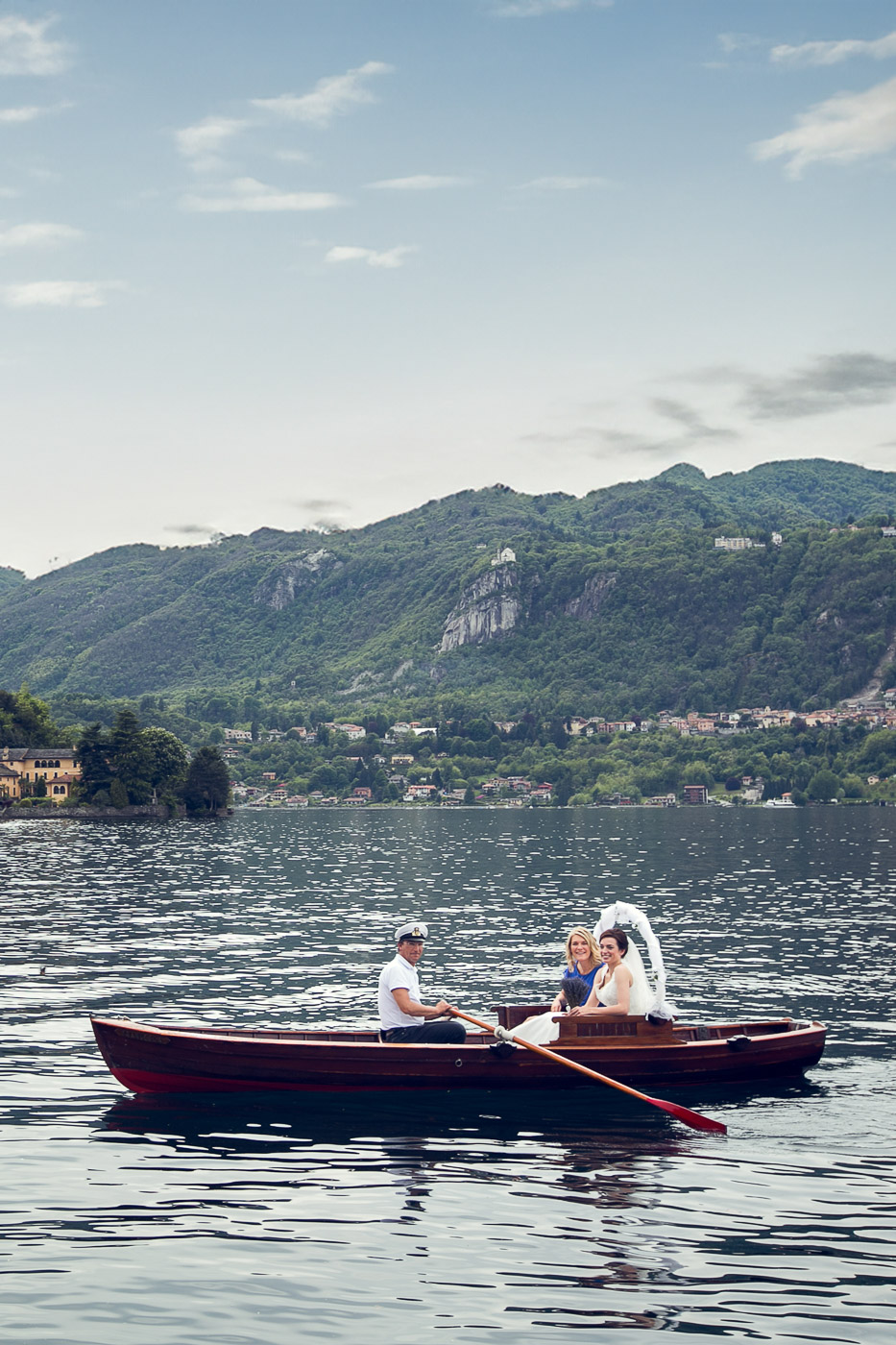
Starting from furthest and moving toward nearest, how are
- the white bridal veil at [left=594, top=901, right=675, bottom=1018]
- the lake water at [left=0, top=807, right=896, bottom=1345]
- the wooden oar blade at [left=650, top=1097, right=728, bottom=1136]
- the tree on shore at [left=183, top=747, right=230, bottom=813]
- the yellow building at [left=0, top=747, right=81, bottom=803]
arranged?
the yellow building at [left=0, top=747, right=81, bottom=803] < the tree on shore at [left=183, top=747, right=230, bottom=813] < the white bridal veil at [left=594, top=901, right=675, bottom=1018] < the wooden oar blade at [left=650, top=1097, right=728, bottom=1136] < the lake water at [left=0, top=807, right=896, bottom=1345]

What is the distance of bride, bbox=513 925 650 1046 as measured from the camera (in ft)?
74.2

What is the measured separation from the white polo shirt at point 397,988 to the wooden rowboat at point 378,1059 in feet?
1.53

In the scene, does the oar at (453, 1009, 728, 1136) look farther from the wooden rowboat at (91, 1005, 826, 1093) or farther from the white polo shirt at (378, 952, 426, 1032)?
the white polo shirt at (378, 952, 426, 1032)

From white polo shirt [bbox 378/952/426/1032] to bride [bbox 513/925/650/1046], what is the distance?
181 centimetres

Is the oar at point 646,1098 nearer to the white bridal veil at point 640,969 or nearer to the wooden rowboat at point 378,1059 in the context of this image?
the wooden rowboat at point 378,1059

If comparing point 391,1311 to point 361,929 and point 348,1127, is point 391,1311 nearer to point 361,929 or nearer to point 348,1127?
point 348,1127

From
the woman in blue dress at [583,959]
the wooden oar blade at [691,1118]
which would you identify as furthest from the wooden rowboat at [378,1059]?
the wooden oar blade at [691,1118]

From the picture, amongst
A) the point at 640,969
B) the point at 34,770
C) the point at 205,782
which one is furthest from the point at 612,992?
the point at 34,770

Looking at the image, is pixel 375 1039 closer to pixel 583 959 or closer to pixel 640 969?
pixel 583 959

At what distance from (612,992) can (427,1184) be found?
5.97 meters

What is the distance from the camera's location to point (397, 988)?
2233cm

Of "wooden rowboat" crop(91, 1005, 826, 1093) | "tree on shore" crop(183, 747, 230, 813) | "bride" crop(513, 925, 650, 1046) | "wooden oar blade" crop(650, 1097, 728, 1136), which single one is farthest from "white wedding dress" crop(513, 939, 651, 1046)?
"tree on shore" crop(183, 747, 230, 813)

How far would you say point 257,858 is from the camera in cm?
9125

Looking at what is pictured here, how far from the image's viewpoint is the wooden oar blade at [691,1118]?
69.2 feet
